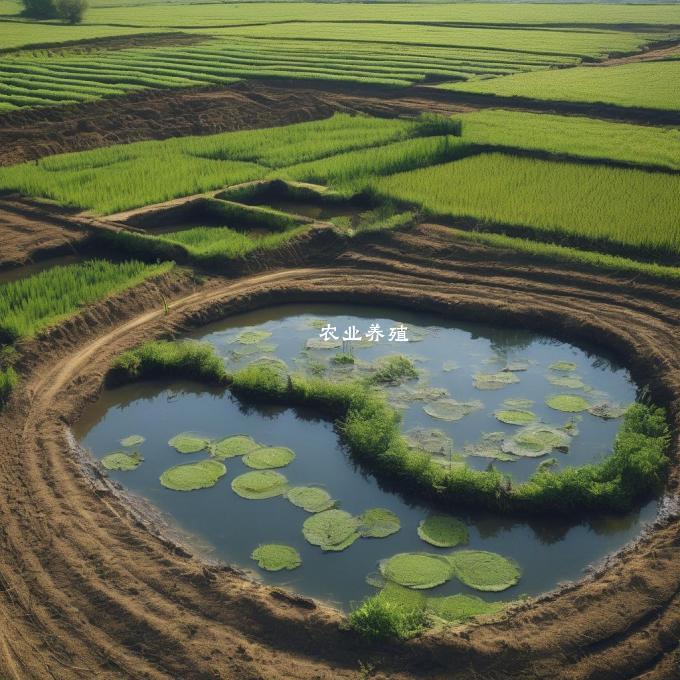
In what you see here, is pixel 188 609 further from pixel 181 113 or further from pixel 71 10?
pixel 71 10

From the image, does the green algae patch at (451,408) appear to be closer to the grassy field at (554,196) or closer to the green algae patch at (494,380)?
the green algae patch at (494,380)

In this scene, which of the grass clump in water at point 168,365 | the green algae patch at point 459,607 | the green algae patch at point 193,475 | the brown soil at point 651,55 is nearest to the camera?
the green algae patch at point 459,607

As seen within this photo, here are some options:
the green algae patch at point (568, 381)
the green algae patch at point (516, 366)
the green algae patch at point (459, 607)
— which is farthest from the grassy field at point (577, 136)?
the green algae patch at point (459, 607)

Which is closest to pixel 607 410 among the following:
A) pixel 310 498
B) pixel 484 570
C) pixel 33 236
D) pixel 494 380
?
pixel 494 380

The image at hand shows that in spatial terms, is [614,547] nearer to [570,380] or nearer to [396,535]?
[396,535]

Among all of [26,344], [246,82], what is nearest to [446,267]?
[26,344]


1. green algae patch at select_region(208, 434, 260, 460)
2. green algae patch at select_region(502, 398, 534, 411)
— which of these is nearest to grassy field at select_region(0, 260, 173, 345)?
green algae patch at select_region(208, 434, 260, 460)
